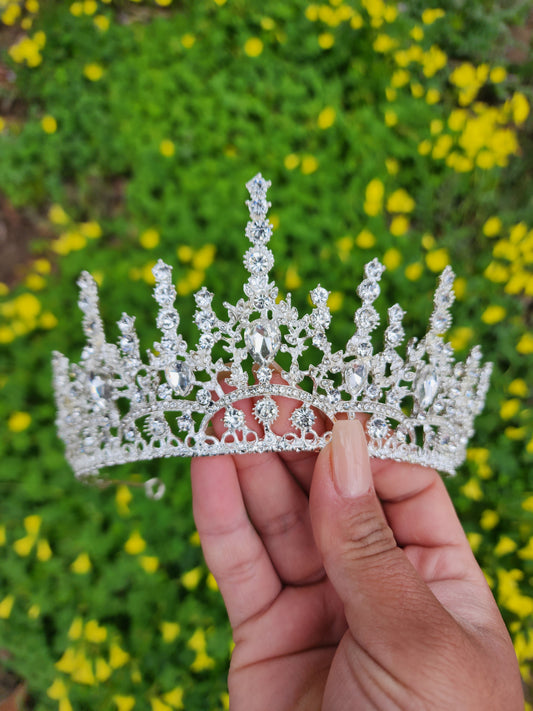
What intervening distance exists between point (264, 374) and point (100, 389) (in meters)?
0.41

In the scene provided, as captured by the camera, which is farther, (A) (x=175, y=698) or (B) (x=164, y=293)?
(A) (x=175, y=698)

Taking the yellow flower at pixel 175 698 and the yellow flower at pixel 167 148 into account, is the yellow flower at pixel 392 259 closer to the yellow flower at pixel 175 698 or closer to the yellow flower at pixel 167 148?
the yellow flower at pixel 167 148

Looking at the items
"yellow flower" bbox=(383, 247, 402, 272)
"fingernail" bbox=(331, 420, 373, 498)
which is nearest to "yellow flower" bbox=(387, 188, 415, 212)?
"yellow flower" bbox=(383, 247, 402, 272)

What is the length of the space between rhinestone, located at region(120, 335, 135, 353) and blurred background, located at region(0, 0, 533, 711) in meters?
0.52

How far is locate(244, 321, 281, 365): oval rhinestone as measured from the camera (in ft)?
3.70

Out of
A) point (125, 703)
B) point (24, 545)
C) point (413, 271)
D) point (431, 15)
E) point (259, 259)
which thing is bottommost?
point (125, 703)

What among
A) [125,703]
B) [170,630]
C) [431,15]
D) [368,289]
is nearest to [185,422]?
[368,289]

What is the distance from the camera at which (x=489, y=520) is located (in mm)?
1733

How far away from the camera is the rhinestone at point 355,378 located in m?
1.18

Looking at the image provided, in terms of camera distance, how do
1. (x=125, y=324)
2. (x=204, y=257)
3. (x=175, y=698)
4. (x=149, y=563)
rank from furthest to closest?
1. (x=204, y=257)
2. (x=149, y=563)
3. (x=175, y=698)
4. (x=125, y=324)

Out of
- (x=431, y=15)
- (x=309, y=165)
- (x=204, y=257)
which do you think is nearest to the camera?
(x=204, y=257)

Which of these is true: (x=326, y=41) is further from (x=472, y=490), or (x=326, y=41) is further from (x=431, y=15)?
(x=472, y=490)

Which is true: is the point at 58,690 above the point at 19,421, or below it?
below

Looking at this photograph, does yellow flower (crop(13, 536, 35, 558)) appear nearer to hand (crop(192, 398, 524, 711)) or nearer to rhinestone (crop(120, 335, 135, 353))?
hand (crop(192, 398, 524, 711))
